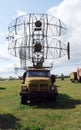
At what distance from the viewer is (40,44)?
3164cm

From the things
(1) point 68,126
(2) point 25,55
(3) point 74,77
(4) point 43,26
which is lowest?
(3) point 74,77

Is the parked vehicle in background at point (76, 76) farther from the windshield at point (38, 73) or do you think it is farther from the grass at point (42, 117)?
the grass at point (42, 117)

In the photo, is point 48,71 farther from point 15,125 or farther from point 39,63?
point 15,125

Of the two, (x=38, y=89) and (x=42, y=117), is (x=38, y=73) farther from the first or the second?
(x=42, y=117)

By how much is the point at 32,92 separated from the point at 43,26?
9488 millimetres

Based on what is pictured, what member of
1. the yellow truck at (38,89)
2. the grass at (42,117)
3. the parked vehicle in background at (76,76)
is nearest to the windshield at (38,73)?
the yellow truck at (38,89)

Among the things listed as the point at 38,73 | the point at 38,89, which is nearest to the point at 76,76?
the point at 38,73

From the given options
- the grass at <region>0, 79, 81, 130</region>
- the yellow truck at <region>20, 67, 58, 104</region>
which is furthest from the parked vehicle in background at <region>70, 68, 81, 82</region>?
the grass at <region>0, 79, 81, 130</region>

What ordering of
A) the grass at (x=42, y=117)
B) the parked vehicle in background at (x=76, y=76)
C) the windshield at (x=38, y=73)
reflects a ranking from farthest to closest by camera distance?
1. the parked vehicle in background at (x=76, y=76)
2. the windshield at (x=38, y=73)
3. the grass at (x=42, y=117)

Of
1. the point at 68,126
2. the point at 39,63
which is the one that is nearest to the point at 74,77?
the point at 39,63

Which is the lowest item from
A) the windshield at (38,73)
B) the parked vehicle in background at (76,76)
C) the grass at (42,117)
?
the parked vehicle in background at (76,76)

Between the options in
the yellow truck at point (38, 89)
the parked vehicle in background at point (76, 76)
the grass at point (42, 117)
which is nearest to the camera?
the grass at point (42, 117)

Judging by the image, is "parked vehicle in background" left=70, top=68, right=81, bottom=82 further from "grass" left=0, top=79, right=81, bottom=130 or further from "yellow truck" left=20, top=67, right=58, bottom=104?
"grass" left=0, top=79, right=81, bottom=130

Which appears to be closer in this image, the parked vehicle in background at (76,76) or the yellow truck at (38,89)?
the yellow truck at (38,89)
